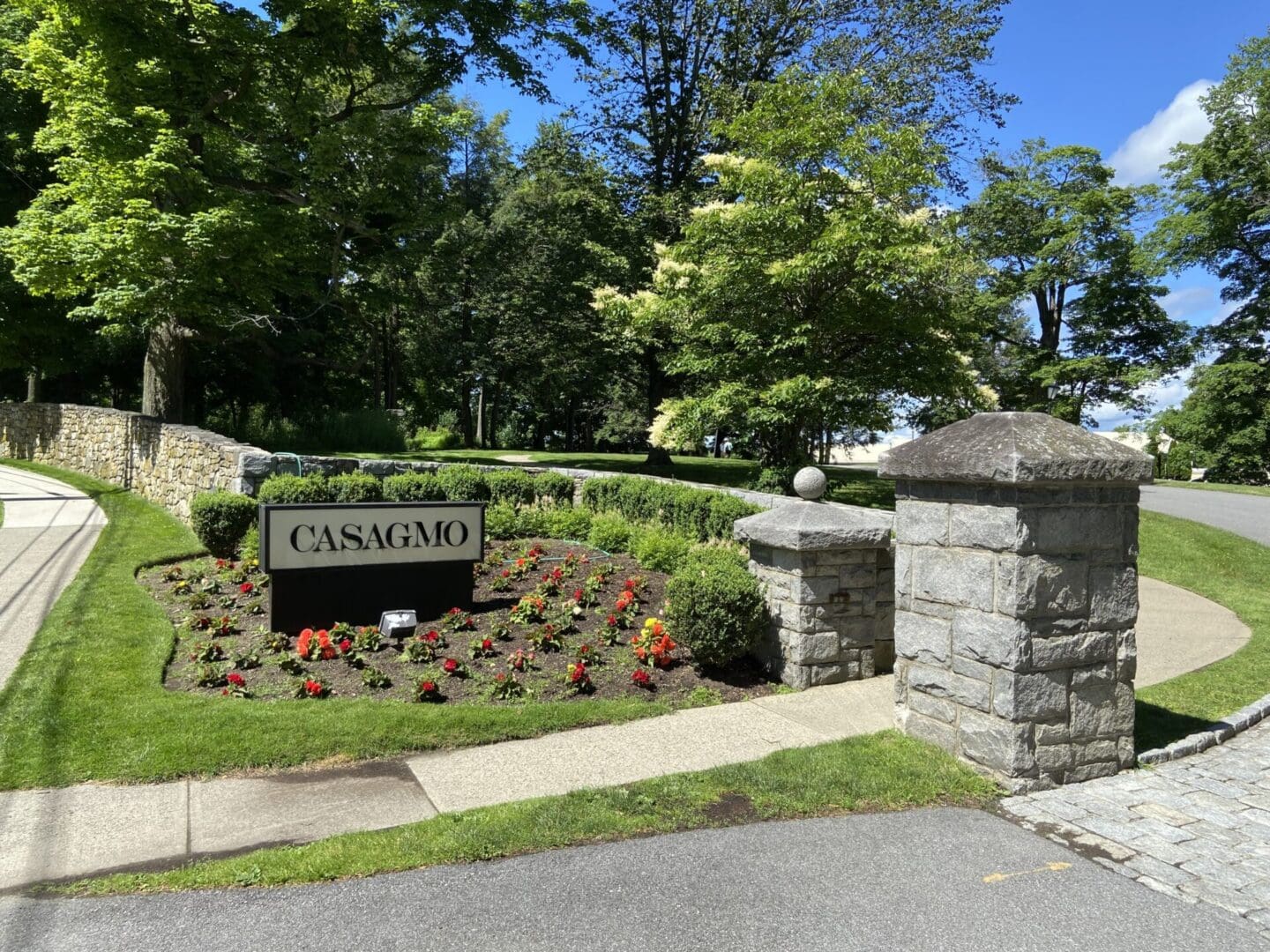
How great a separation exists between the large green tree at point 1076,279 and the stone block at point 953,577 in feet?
79.5

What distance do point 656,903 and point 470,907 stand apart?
68 centimetres

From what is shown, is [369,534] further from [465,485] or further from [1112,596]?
[1112,596]

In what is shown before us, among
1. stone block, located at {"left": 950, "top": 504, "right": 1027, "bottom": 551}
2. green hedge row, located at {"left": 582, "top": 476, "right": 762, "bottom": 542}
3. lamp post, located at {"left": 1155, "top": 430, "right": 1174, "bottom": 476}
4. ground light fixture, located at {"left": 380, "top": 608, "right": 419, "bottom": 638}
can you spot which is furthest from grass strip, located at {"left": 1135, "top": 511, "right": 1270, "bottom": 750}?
lamp post, located at {"left": 1155, "top": 430, "right": 1174, "bottom": 476}

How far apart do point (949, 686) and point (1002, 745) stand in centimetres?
42

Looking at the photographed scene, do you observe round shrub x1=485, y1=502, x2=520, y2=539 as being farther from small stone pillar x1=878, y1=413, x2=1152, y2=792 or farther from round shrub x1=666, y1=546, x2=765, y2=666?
small stone pillar x1=878, y1=413, x2=1152, y2=792

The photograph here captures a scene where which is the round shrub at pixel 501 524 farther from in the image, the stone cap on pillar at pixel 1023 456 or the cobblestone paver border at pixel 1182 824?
the cobblestone paver border at pixel 1182 824

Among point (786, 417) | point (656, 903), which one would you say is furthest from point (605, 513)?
point (656, 903)

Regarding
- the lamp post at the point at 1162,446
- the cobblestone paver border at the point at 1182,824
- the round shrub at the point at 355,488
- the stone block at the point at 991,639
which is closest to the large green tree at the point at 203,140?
the round shrub at the point at 355,488

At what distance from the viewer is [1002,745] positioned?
13.5 feet

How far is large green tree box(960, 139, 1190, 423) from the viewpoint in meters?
26.9

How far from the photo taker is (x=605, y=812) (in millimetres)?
3682

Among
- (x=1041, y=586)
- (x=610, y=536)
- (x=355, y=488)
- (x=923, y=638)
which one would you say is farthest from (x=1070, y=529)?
(x=355, y=488)

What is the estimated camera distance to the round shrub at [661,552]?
27.0ft

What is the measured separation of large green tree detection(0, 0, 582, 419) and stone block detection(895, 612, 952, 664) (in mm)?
12872
